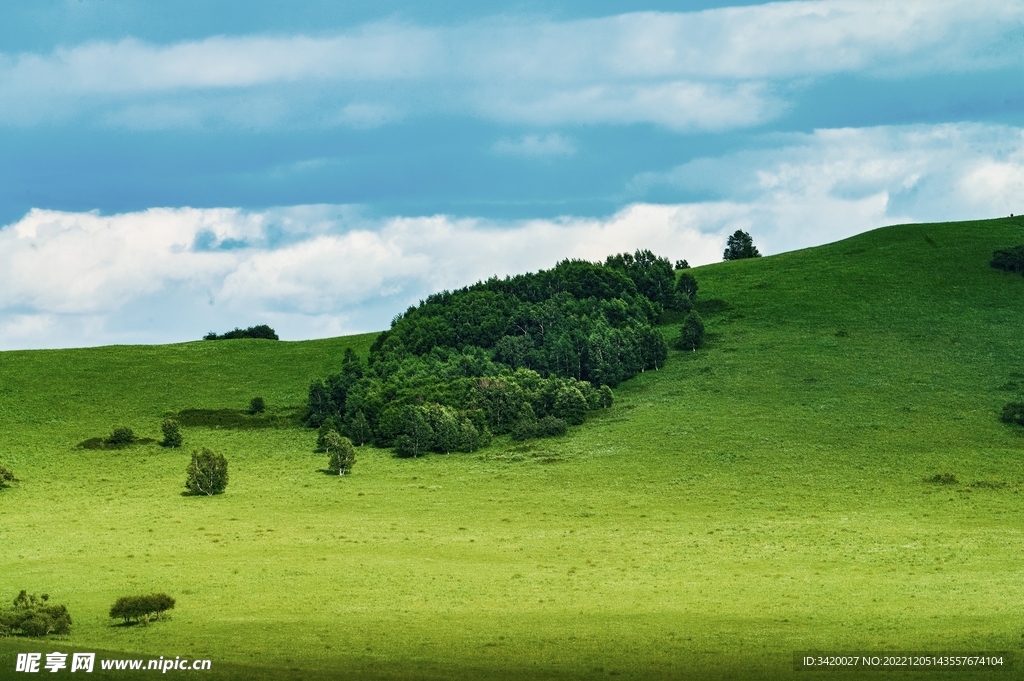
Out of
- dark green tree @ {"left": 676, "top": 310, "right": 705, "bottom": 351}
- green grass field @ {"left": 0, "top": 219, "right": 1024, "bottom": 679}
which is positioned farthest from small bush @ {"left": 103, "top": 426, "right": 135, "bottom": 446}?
dark green tree @ {"left": 676, "top": 310, "right": 705, "bottom": 351}

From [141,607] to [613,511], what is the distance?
39662 millimetres

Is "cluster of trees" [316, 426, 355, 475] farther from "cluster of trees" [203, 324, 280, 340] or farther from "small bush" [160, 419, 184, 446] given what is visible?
"cluster of trees" [203, 324, 280, 340]

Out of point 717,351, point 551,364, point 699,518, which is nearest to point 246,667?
point 699,518

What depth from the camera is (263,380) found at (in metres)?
138

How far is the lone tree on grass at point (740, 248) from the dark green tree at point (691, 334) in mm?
63194

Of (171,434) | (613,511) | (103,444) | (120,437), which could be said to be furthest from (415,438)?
(103,444)

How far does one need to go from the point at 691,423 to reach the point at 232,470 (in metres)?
40.0

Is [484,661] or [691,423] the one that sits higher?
[691,423]

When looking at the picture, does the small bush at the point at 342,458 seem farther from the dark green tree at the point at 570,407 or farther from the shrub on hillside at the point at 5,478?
the shrub on hillside at the point at 5,478

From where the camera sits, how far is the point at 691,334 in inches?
5221

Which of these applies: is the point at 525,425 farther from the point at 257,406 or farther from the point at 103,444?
the point at 103,444

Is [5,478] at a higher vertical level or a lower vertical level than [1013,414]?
lower

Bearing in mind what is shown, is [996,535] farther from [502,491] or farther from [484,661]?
[484,661]

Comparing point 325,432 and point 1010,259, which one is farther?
point 1010,259
